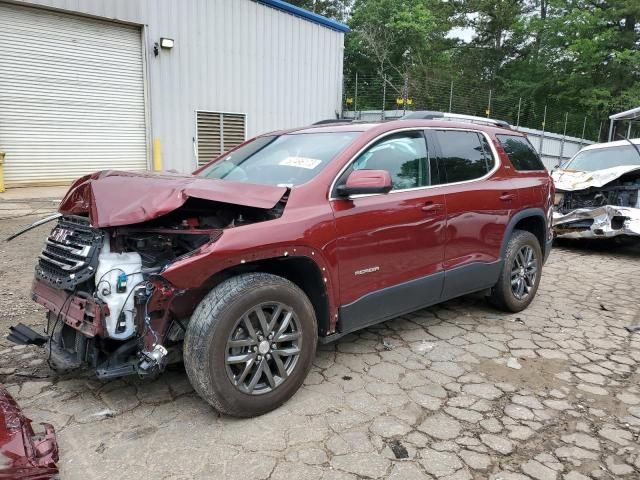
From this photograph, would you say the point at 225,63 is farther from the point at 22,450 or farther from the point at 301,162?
the point at 22,450

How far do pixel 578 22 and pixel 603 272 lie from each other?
79.6ft

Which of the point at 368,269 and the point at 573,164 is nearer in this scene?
the point at 368,269

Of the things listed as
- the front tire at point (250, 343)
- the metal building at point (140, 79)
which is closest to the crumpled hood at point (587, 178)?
the front tire at point (250, 343)

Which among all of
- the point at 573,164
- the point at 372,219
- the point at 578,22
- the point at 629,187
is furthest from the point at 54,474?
the point at 578,22

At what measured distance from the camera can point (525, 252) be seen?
15.6 ft

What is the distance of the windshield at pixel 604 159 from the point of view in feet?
26.8

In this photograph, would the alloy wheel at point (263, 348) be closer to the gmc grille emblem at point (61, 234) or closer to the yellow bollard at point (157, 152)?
the gmc grille emblem at point (61, 234)

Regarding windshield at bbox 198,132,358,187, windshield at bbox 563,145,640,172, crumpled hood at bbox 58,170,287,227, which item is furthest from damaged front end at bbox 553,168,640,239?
crumpled hood at bbox 58,170,287,227

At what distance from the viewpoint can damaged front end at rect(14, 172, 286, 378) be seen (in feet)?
8.58

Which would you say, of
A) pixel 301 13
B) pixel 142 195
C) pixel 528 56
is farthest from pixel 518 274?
pixel 528 56

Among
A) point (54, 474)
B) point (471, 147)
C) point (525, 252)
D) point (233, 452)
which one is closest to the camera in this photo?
point (54, 474)

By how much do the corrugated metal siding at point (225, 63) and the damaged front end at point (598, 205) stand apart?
8.05 metres

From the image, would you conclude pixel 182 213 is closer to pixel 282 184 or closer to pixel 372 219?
pixel 282 184

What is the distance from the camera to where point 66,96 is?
406 inches
